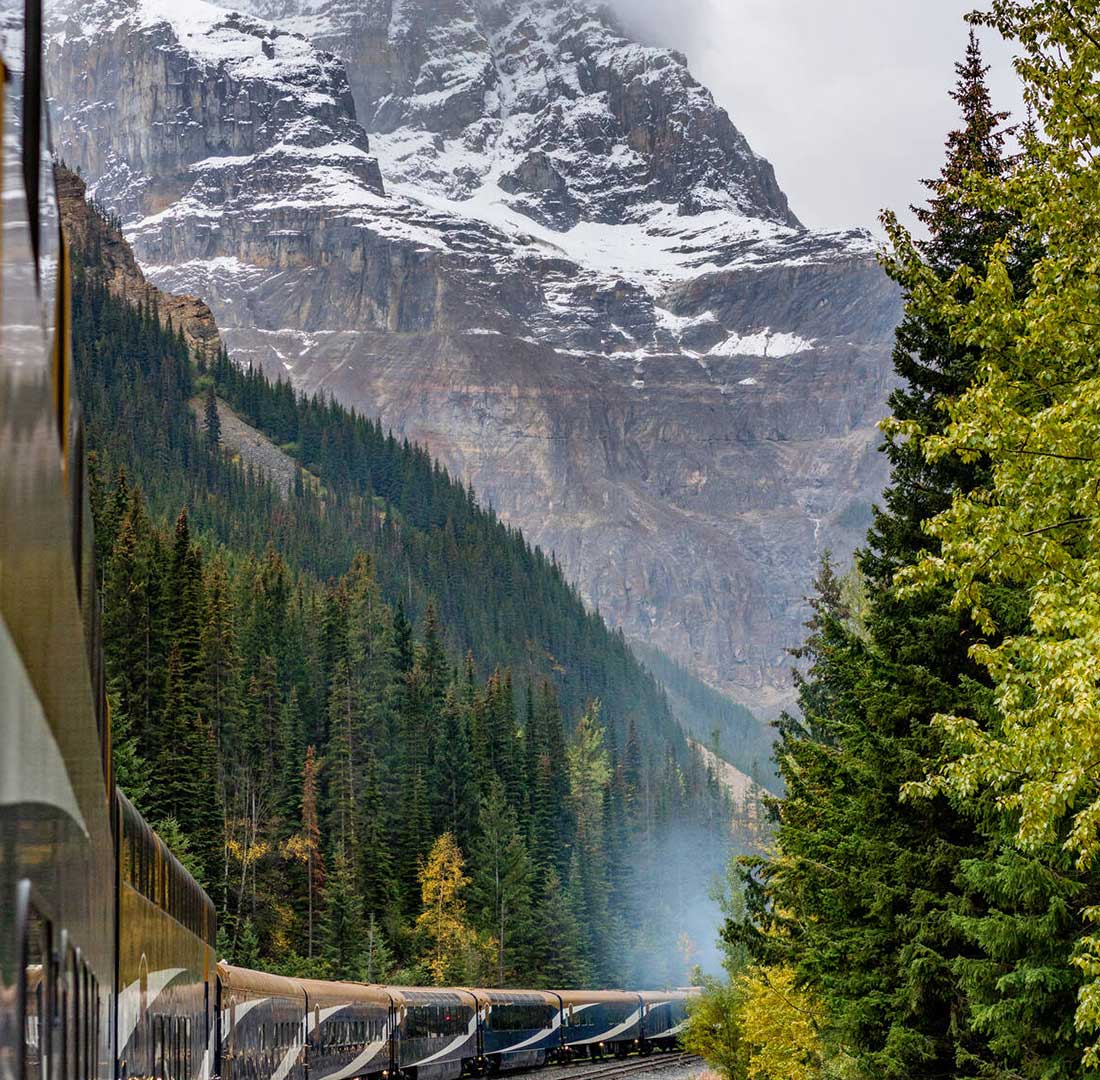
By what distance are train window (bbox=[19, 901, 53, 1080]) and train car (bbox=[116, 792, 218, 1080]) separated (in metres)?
5.42

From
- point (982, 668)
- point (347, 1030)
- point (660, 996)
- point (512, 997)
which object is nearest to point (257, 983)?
point (347, 1030)

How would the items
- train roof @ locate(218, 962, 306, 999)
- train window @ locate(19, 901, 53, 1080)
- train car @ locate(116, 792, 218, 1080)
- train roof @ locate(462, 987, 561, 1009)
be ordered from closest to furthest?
train window @ locate(19, 901, 53, 1080) < train car @ locate(116, 792, 218, 1080) < train roof @ locate(218, 962, 306, 999) < train roof @ locate(462, 987, 561, 1009)

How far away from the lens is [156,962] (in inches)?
551

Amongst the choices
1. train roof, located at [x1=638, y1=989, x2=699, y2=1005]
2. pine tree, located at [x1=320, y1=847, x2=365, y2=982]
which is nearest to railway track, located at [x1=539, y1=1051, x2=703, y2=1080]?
train roof, located at [x1=638, y1=989, x2=699, y2=1005]

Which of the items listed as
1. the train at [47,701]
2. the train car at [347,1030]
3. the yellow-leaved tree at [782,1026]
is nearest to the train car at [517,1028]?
the train car at [347,1030]

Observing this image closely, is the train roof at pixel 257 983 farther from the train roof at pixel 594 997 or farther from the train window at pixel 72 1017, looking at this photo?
the train roof at pixel 594 997

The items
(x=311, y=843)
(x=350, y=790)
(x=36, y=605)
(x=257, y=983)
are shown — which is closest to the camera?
(x=36, y=605)

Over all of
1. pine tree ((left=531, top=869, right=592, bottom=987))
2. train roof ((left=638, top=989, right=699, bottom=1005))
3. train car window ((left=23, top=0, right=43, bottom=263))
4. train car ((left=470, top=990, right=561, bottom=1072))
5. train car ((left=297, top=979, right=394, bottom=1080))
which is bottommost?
pine tree ((left=531, top=869, right=592, bottom=987))

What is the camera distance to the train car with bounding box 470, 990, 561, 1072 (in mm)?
62625

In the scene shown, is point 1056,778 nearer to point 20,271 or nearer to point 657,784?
point 20,271

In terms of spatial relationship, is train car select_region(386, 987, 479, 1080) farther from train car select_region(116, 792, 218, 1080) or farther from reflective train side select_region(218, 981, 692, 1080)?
train car select_region(116, 792, 218, 1080)

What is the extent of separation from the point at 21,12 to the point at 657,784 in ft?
623

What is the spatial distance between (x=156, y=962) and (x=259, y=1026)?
18795 mm

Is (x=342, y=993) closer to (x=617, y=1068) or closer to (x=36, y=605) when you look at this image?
(x=617, y=1068)
